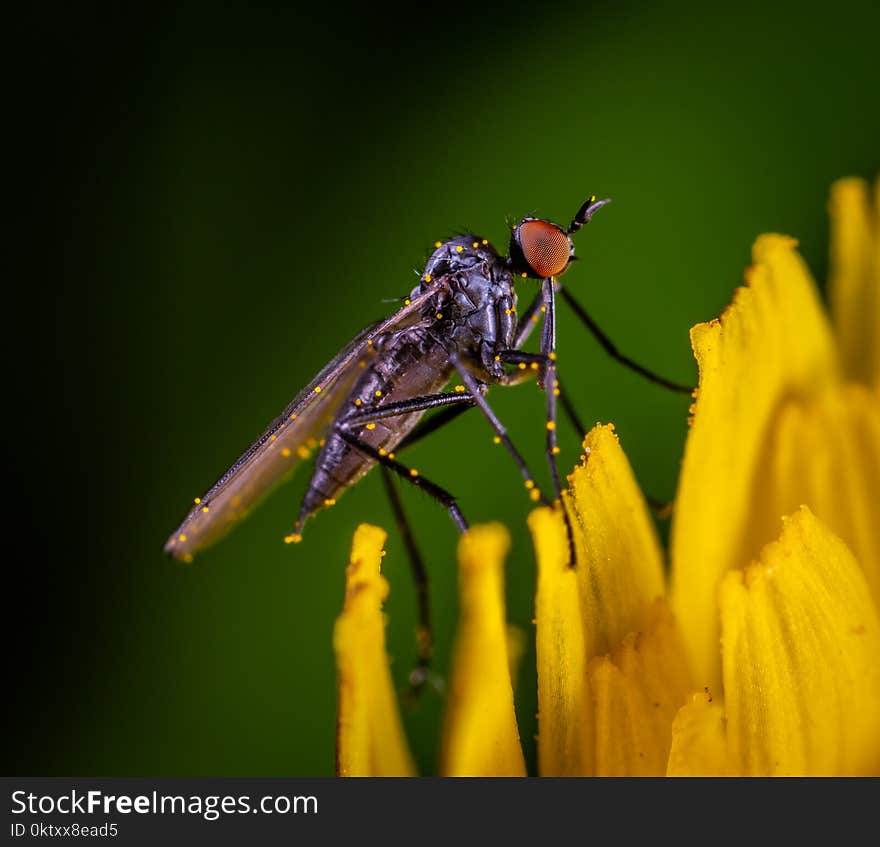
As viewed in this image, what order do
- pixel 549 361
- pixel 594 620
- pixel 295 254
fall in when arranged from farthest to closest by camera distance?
pixel 295 254 → pixel 549 361 → pixel 594 620

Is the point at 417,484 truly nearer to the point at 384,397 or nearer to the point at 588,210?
the point at 384,397

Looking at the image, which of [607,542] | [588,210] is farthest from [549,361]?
[607,542]

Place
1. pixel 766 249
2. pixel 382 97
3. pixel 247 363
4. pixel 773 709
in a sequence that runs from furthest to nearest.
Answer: pixel 382 97 < pixel 247 363 < pixel 766 249 < pixel 773 709

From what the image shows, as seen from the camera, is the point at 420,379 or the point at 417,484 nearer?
the point at 417,484

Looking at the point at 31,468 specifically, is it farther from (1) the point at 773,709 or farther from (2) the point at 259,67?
(1) the point at 773,709

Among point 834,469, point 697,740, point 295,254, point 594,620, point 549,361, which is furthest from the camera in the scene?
point 295,254

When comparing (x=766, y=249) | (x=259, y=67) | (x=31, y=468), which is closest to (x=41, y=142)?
(x=259, y=67)

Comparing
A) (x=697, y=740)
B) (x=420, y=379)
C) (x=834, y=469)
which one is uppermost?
(x=420, y=379)
